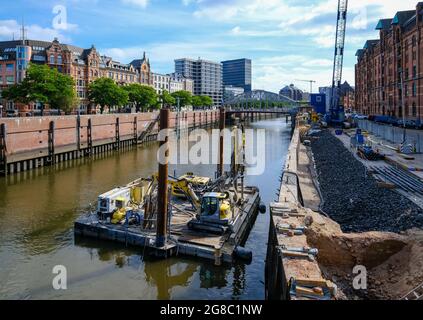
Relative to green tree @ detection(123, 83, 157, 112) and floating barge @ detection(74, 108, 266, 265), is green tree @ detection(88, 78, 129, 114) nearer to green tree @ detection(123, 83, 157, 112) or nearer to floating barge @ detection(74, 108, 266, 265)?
green tree @ detection(123, 83, 157, 112)

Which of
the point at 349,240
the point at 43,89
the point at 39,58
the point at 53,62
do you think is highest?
the point at 39,58

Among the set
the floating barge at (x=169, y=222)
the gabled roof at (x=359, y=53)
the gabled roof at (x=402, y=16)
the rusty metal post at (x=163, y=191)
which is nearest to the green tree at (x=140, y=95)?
the gabled roof at (x=402, y=16)

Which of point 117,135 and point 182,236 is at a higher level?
point 117,135

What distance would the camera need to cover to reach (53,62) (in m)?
103

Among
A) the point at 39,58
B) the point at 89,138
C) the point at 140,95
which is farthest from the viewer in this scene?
the point at 140,95

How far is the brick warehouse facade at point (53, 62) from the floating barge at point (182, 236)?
72626 millimetres

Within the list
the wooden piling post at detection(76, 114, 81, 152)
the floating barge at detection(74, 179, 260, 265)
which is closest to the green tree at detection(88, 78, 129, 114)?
the wooden piling post at detection(76, 114, 81, 152)

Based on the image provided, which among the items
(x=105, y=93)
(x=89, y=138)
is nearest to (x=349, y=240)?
(x=89, y=138)

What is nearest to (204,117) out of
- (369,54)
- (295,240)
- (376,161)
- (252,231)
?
(369,54)

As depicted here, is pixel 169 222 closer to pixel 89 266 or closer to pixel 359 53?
pixel 89 266

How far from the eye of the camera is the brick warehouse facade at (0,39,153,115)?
322 ft

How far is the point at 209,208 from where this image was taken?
22391 mm

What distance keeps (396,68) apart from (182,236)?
7541 centimetres

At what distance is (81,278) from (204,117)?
127 metres
